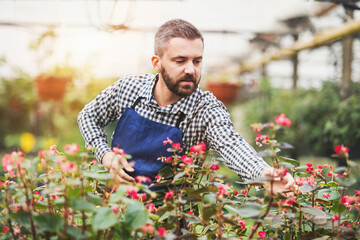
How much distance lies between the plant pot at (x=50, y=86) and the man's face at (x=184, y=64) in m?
2.31

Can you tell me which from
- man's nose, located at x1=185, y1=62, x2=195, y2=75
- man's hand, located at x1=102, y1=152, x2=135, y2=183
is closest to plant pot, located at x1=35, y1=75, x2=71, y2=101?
man's hand, located at x1=102, y1=152, x2=135, y2=183

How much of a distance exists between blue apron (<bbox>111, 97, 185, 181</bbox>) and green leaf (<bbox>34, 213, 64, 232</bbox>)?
0.76 metres

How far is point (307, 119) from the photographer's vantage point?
5383 millimetres

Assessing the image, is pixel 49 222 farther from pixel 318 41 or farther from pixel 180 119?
pixel 318 41

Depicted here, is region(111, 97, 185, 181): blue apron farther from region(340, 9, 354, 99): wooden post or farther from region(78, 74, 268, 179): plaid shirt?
region(340, 9, 354, 99): wooden post

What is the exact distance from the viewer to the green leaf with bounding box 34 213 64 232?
71 centimetres

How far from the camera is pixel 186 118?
158 centimetres

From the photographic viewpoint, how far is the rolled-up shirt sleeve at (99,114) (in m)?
1.67

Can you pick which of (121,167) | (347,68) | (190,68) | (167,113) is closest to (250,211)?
(121,167)

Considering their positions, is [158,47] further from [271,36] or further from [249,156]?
[271,36]

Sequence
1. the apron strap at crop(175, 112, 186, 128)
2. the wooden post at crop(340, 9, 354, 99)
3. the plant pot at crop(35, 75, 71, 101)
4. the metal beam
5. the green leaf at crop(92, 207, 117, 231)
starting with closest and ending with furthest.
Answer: the green leaf at crop(92, 207, 117, 231) < the apron strap at crop(175, 112, 186, 128) < the plant pot at crop(35, 75, 71, 101) < the metal beam < the wooden post at crop(340, 9, 354, 99)

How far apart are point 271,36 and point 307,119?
137 cm

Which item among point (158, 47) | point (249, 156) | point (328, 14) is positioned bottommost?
point (249, 156)

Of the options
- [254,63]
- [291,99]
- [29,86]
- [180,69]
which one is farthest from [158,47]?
[254,63]
